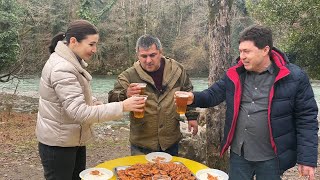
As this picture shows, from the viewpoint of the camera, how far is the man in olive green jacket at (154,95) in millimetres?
3510

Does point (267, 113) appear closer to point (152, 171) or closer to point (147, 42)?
point (152, 171)

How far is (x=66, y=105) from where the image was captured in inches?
107

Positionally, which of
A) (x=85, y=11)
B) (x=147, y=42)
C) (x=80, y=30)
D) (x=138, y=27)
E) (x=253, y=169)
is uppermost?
(x=85, y=11)

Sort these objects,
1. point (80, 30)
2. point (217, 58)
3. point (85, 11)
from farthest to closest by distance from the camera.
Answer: point (85, 11) → point (217, 58) → point (80, 30)

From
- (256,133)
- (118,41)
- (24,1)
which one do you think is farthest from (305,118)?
(118,41)

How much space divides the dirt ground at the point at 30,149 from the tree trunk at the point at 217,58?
86.6 inches

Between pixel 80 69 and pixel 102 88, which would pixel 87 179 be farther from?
pixel 102 88

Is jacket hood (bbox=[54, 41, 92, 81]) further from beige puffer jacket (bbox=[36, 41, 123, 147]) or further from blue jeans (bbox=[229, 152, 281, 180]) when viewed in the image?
blue jeans (bbox=[229, 152, 281, 180])

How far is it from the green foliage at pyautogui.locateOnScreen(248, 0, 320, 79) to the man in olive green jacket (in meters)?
8.40

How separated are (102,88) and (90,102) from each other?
2056cm

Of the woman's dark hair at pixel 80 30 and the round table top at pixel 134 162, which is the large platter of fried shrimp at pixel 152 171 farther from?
the woman's dark hair at pixel 80 30

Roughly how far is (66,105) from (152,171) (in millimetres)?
881

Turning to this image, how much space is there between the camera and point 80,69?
2902mm

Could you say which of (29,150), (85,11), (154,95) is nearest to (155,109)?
(154,95)
